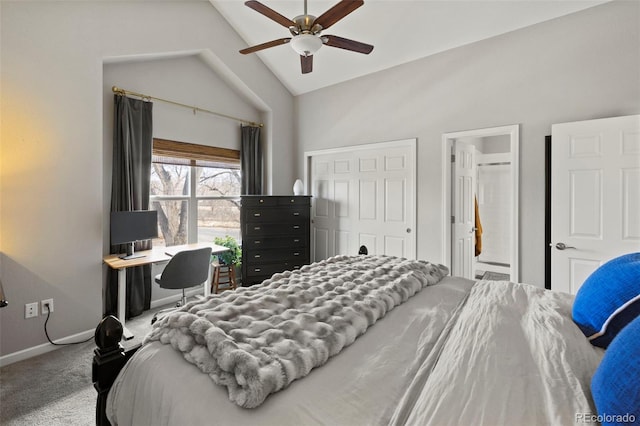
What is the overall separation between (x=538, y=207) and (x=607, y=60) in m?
1.34

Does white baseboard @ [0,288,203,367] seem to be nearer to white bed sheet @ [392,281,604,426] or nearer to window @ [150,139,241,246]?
window @ [150,139,241,246]

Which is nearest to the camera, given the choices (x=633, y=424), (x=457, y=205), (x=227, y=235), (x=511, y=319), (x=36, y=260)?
(x=633, y=424)

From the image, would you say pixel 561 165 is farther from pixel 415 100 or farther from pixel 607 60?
pixel 415 100

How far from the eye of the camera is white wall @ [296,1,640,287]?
2486 millimetres

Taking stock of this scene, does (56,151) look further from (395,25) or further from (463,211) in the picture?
(463,211)

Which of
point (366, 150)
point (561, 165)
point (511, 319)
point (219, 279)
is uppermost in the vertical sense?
point (366, 150)

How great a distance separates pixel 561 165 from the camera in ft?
8.45

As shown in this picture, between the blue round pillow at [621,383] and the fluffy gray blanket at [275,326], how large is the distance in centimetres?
68

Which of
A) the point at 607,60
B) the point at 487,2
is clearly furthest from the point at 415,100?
the point at 607,60

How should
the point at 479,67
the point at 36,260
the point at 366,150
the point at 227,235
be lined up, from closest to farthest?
the point at 36,260 → the point at 479,67 → the point at 366,150 → the point at 227,235

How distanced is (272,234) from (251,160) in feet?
4.10

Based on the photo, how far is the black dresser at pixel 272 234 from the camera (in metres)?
3.93

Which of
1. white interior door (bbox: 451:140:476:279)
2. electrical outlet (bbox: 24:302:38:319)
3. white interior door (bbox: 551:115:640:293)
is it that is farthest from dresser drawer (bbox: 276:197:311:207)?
white interior door (bbox: 551:115:640:293)

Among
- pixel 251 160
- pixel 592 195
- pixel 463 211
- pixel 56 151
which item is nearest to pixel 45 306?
pixel 56 151
